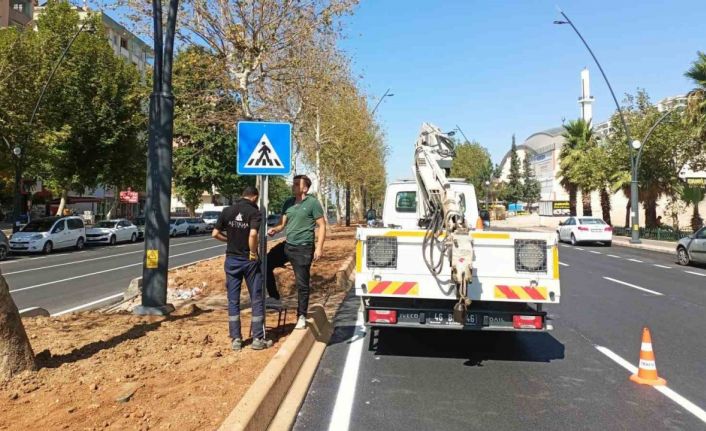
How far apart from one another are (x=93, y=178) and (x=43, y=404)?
31401 millimetres

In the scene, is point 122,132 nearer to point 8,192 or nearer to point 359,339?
point 8,192

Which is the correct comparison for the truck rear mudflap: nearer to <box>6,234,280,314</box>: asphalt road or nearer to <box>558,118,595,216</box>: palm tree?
<box>6,234,280,314</box>: asphalt road

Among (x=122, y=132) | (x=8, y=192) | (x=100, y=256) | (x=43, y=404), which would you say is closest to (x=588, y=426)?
(x=43, y=404)

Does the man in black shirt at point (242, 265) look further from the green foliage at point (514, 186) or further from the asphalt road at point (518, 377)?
the green foliage at point (514, 186)

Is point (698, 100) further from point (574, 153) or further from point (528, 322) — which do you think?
point (528, 322)

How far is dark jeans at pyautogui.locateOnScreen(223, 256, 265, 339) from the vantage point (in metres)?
6.04

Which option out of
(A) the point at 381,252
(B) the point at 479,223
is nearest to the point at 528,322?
(A) the point at 381,252

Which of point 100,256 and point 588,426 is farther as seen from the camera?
point 100,256

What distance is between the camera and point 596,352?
22.8ft

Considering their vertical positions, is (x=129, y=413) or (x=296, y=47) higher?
(x=296, y=47)

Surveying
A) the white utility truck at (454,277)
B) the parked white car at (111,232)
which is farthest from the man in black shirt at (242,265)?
the parked white car at (111,232)

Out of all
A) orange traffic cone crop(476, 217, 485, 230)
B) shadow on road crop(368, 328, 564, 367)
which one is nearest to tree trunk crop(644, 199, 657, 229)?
orange traffic cone crop(476, 217, 485, 230)

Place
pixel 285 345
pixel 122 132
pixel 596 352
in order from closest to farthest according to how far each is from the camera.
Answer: pixel 285 345 → pixel 596 352 → pixel 122 132

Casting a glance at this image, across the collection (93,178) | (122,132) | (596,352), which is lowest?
(596,352)
